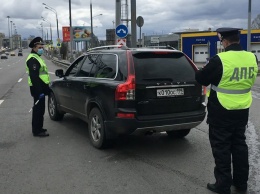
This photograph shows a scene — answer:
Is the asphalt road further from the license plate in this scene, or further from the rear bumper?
the license plate

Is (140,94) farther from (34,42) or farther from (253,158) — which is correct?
(34,42)

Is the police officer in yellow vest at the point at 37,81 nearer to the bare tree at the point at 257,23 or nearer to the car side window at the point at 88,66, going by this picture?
the car side window at the point at 88,66

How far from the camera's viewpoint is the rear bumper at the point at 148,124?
5.21m

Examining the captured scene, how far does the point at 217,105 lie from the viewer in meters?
4.00

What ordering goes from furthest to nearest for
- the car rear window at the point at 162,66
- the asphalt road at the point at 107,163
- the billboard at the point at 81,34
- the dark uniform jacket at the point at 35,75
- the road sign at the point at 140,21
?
the billboard at the point at 81,34 < the road sign at the point at 140,21 < the dark uniform jacket at the point at 35,75 < the car rear window at the point at 162,66 < the asphalt road at the point at 107,163

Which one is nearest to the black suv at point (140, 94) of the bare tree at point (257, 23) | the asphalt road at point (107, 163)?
the asphalt road at point (107, 163)

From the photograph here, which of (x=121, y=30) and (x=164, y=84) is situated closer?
(x=164, y=84)

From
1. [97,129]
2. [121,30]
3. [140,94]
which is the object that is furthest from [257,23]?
[140,94]

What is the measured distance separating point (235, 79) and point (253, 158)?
1.92 metres

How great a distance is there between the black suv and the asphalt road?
17.5 inches

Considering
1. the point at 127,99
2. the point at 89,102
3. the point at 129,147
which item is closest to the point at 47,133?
the point at 89,102

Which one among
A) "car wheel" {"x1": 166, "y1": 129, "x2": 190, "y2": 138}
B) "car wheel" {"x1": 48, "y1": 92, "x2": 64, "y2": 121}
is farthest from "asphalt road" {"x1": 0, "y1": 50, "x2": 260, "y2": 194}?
"car wheel" {"x1": 48, "y1": 92, "x2": 64, "y2": 121}

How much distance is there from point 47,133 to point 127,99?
2473 mm

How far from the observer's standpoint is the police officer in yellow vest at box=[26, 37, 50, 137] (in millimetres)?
6699
